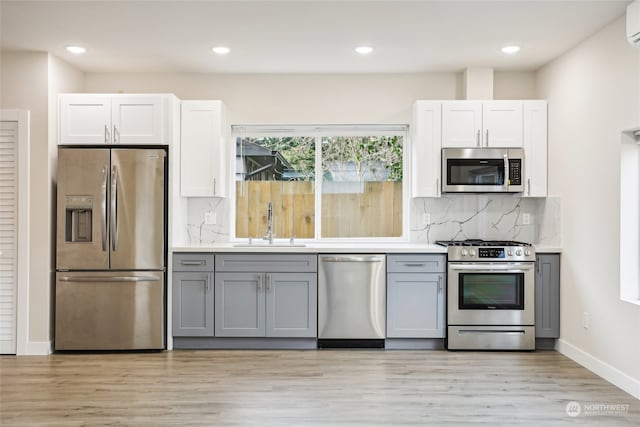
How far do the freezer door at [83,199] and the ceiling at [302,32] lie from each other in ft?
3.01

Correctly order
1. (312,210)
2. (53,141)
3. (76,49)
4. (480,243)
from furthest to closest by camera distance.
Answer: (312,210) → (480,243) → (53,141) → (76,49)

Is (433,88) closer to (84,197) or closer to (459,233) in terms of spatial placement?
(459,233)

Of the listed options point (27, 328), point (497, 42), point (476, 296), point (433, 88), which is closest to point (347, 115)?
point (433, 88)

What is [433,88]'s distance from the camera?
17.4 ft

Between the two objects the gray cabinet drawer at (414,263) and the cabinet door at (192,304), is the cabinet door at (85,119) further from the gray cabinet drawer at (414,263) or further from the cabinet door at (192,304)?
the gray cabinet drawer at (414,263)

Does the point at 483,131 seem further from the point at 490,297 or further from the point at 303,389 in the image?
the point at 303,389

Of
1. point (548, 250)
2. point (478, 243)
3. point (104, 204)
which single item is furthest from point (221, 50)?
point (548, 250)

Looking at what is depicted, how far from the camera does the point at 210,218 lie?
5.39 meters

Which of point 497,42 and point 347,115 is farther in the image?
point 347,115

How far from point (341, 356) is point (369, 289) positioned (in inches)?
24.7

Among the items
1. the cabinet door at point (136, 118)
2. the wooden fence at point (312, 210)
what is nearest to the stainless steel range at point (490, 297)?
the wooden fence at point (312, 210)

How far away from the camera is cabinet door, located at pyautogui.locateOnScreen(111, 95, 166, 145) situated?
4770 mm

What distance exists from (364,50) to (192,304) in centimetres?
266

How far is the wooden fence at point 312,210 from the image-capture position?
5477 millimetres
